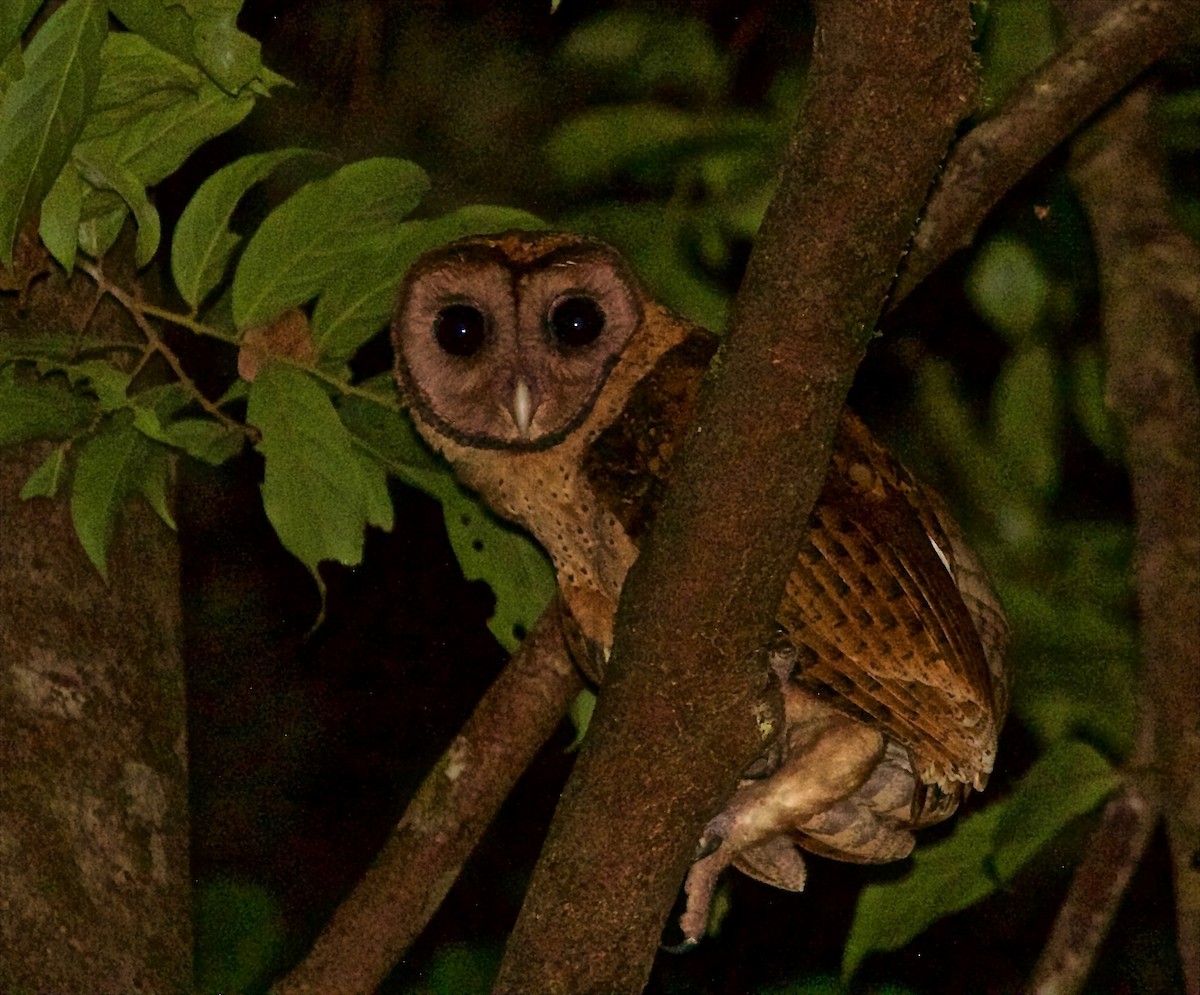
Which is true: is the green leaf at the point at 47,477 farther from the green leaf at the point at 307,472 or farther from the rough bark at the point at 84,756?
the green leaf at the point at 307,472

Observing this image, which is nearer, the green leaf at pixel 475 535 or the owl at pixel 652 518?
the owl at pixel 652 518

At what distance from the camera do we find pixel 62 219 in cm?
214

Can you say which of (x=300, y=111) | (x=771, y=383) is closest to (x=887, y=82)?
(x=771, y=383)

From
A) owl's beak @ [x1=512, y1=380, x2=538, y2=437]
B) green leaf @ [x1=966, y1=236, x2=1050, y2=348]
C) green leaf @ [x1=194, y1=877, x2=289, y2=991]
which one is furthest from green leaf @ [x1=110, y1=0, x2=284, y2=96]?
green leaf @ [x1=194, y1=877, x2=289, y2=991]

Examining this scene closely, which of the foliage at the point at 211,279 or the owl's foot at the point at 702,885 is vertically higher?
the foliage at the point at 211,279

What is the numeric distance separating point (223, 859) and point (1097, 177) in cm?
261

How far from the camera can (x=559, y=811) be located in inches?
68.1

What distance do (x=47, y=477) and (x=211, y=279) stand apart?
32cm

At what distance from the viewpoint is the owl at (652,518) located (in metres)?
2.25

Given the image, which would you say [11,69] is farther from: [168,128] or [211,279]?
[211,279]

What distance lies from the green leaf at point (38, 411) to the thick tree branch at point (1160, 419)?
133 centimetres

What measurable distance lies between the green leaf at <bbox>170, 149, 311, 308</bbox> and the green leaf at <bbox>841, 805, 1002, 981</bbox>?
1.10 m

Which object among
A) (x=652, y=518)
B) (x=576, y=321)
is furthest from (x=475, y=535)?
(x=652, y=518)

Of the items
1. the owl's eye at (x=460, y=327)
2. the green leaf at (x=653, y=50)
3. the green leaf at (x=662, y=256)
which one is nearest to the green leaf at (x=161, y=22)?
the owl's eye at (x=460, y=327)
